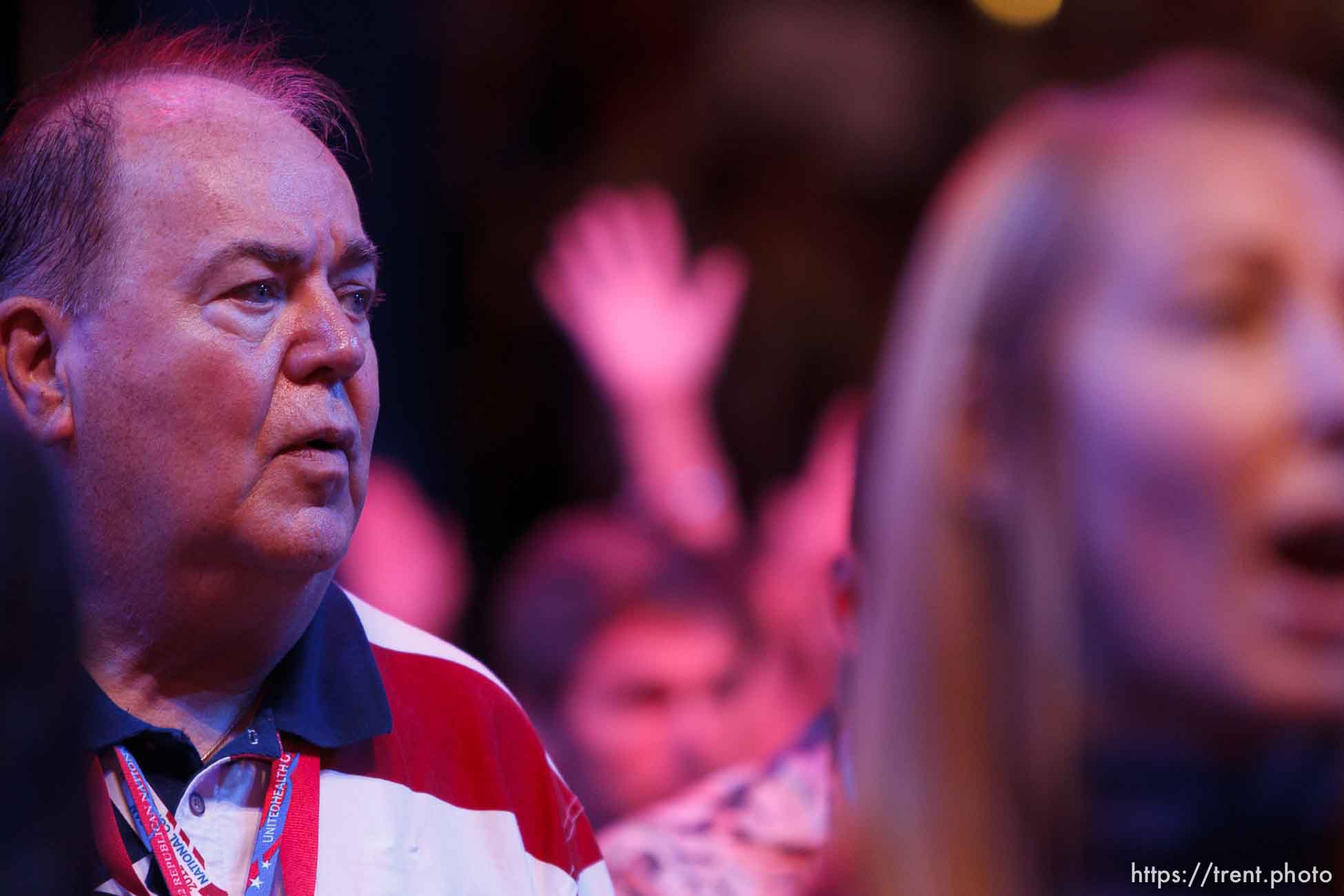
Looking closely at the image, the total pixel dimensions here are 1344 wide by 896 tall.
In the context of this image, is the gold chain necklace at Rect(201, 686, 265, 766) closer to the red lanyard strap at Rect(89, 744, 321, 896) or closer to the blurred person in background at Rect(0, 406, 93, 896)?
the red lanyard strap at Rect(89, 744, 321, 896)

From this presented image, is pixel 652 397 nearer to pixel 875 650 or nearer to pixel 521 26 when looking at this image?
pixel 521 26

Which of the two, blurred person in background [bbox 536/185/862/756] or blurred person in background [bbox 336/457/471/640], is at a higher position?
blurred person in background [bbox 536/185/862/756]

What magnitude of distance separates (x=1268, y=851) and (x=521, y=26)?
1497 mm

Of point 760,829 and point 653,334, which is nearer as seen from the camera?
point 760,829

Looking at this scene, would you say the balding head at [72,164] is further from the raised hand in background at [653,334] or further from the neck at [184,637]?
the raised hand in background at [653,334]

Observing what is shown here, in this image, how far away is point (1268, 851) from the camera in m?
1.27

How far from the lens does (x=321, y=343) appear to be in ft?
3.95

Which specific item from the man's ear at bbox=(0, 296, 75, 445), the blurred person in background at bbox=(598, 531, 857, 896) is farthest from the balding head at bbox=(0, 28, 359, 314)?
the blurred person in background at bbox=(598, 531, 857, 896)

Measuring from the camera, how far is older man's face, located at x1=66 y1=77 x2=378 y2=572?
116 cm

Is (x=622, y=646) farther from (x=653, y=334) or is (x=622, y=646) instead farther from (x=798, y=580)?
(x=653, y=334)

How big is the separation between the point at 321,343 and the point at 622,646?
1.24m

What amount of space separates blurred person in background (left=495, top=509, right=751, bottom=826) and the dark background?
70 millimetres

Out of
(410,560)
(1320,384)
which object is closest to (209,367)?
(1320,384)

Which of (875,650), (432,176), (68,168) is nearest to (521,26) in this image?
(432,176)
